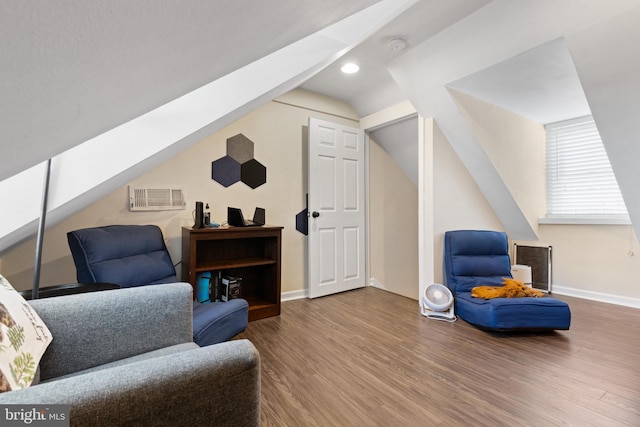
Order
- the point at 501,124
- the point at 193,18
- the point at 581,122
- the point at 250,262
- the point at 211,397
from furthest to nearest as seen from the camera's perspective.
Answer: the point at 581,122 → the point at 501,124 → the point at 250,262 → the point at 211,397 → the point at 193,18

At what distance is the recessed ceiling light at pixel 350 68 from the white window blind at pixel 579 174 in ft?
8.85

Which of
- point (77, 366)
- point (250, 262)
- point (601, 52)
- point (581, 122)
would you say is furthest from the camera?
point (581, 122)

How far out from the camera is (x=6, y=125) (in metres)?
0.58

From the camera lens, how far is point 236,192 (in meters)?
3.06

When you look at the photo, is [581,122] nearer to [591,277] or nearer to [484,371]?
[591,277]

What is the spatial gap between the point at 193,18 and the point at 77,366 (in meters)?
1.27

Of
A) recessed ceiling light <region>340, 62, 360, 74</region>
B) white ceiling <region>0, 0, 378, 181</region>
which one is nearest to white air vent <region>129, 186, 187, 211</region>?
white ceiling <region>0, 0, 378, 181</region>

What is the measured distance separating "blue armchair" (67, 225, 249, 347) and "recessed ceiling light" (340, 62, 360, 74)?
2.32 m

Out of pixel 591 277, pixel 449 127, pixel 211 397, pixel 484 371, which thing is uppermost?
pixel 449 127

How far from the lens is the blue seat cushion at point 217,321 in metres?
1.59

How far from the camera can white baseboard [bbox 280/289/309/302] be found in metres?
→ 3.28

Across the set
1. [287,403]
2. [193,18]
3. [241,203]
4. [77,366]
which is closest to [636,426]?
[287,403]

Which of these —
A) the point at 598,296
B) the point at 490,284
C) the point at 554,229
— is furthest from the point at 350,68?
the point at 598,296

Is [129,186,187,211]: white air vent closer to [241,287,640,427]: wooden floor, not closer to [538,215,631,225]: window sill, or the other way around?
[241,287,640,427]: wooden floor
